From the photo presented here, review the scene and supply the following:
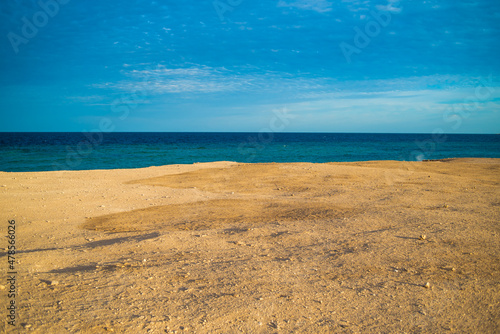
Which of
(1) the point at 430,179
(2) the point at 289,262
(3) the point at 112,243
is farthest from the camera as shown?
(1) the point at 430,179

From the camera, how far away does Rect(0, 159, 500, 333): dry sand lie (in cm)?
317

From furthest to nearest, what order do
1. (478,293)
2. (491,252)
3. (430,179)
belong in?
(430,179)
(491,252)
(478,293)

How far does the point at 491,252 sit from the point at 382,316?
2.84 m

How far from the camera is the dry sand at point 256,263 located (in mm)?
3166

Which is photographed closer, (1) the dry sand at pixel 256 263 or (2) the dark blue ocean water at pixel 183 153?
(1) the dry sand at pixel 256 263

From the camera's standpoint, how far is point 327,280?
3967mm

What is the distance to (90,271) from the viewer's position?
4238 millimetres

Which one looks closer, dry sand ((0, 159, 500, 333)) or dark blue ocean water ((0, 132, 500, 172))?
dry sand ((0, 159, 500, 333))

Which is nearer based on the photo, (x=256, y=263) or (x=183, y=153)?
(x=256, y=263)

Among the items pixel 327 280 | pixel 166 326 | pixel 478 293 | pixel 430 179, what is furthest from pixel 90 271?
pixel 430 179

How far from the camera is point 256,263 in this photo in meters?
4.48

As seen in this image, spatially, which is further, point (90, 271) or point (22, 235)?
point (22, 235)

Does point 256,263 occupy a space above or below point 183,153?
below

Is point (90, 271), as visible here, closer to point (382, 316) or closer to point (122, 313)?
point (122, 313)
